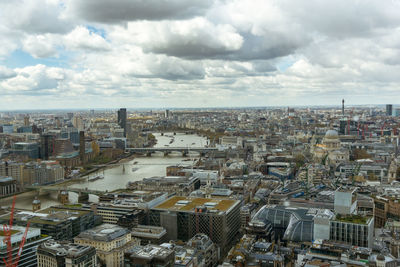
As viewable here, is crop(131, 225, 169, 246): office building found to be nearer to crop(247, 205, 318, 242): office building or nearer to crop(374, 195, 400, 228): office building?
crop(247, 205, 318, 242): office building

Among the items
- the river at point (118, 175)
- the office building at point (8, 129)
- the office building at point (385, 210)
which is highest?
the office building at point (8, 129)

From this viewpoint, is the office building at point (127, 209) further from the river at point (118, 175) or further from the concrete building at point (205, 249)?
the river at point (118, 175)

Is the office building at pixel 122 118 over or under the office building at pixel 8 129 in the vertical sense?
over

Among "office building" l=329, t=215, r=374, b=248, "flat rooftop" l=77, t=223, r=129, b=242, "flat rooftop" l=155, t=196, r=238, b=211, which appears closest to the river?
"flat rooftop" l=155, t=196, r=238, b=211

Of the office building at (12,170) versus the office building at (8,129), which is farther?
the office building at (8,129)

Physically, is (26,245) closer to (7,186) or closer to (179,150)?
(7,186)

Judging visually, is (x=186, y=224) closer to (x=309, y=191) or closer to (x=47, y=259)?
(x=47, y=259)

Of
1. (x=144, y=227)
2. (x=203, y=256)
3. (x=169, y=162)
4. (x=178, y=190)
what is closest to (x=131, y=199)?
(x=144, y=227)

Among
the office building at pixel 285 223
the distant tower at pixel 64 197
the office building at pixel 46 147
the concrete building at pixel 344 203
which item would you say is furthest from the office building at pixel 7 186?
the concrete building at pixel 344 203
